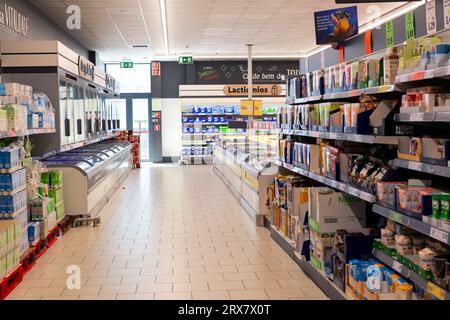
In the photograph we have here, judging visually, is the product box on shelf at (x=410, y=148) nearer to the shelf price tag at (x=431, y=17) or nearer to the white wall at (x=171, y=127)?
the shelf price tag at (x=431, y=17)

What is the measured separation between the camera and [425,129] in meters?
3.45

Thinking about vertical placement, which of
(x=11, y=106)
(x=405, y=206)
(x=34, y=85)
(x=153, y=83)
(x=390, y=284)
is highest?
(x=153, y=83)

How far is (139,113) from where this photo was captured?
19719mm

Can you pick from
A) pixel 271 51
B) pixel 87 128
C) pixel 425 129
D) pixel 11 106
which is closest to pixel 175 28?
pixel 87 128

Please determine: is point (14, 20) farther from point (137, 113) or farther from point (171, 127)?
point (137, 113)

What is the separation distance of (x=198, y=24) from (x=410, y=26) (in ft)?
30.0

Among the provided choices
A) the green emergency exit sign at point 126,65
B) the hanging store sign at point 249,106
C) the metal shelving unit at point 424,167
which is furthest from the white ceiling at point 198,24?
the metal shelving unit at point 424,167

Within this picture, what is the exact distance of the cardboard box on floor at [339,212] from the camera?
4.39 meters

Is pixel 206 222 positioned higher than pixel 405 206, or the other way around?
pixel 405 206

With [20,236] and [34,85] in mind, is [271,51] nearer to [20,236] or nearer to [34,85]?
[34,85]

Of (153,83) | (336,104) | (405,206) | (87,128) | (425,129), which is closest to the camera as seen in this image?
(405,206)

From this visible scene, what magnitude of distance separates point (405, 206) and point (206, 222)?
4.90 metres

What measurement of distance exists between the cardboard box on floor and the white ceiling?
6.41 meters

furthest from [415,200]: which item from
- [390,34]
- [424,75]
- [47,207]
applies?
[47,207]
